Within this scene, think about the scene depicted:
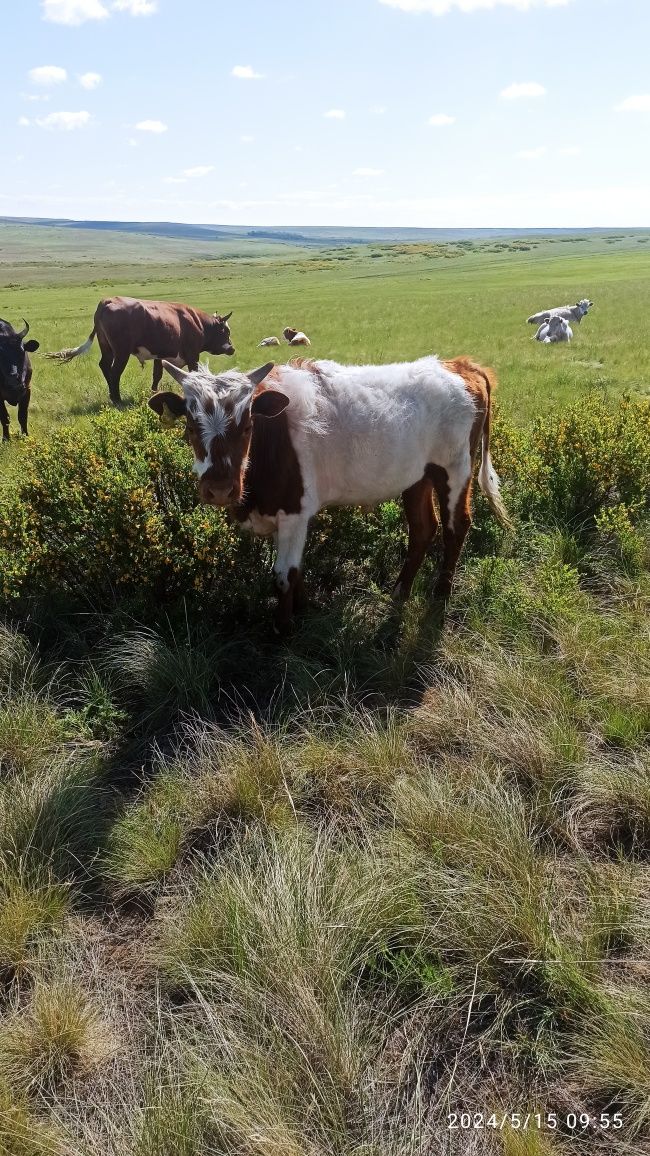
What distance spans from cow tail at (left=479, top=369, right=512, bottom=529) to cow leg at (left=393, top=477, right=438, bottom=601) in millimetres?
553

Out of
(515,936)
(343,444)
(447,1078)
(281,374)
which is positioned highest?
(281,374)

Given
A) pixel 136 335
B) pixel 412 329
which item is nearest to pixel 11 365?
pixel 136 335

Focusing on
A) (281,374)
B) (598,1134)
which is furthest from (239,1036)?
(281,374)

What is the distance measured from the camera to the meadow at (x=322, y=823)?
7.70 feet

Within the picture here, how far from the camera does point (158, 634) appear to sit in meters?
5.05

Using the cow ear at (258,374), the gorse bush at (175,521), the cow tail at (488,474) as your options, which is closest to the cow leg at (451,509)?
the cow tail at (488,474)

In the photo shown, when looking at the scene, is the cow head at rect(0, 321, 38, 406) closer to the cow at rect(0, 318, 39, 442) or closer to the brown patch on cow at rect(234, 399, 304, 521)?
the cow at rect(0, 318, 39, 442)

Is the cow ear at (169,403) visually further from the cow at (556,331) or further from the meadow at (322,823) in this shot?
the cow at (556,331)

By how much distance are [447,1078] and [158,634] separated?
3.45 metres

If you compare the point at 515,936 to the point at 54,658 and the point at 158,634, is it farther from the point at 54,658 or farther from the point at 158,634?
the point at 54,658

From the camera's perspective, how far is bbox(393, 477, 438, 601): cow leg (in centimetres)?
605

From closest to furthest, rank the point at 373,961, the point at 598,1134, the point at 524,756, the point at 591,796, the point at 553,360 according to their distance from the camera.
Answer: the point at 598,1134 < the point at 373,961 < the point at 591,796 < the point at 524,756 < the point at 553,360

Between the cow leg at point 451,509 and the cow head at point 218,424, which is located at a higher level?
the cow head at point 218,424

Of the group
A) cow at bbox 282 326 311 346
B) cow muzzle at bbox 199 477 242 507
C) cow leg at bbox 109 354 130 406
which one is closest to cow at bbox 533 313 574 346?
cow at bbox 282 326 311 346
